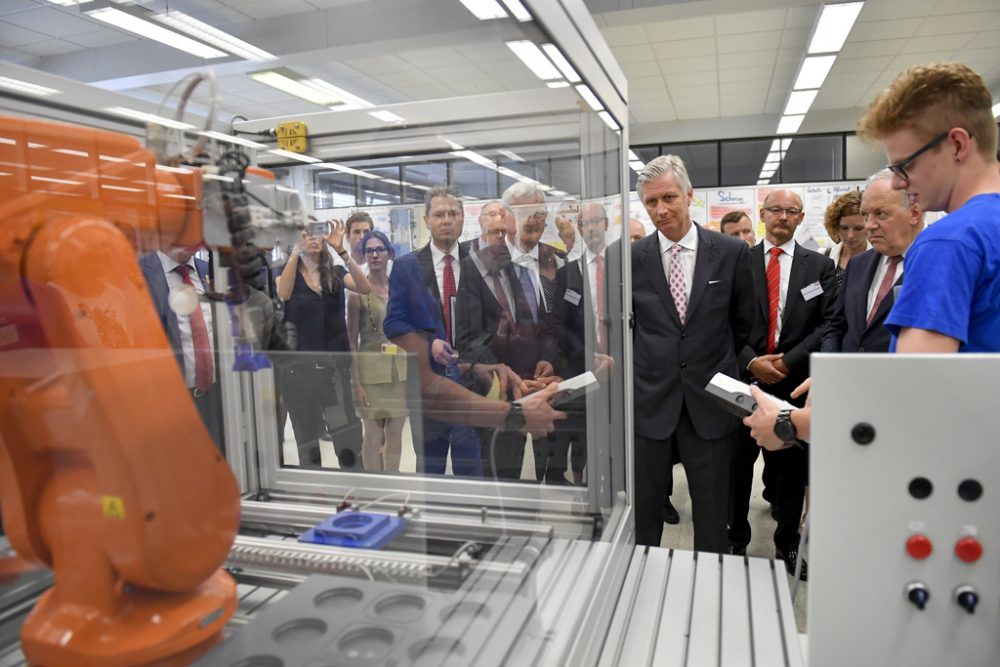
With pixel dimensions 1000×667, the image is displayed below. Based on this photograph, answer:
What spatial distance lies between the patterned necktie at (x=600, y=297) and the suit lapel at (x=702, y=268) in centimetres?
66

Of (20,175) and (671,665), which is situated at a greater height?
(20,175)

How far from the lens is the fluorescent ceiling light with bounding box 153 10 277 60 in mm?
630

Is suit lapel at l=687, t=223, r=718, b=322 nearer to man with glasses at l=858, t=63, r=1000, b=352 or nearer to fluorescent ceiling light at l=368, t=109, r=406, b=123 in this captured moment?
man with glasses at l=858, t=63, r=1000, b=352

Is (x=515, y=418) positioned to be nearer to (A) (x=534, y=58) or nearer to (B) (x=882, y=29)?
(A) (x=534, y=58)

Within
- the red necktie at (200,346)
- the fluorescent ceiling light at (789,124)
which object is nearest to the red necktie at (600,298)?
the red necktie at (200,346)

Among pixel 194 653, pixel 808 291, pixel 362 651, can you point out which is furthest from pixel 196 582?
pixel 808 291

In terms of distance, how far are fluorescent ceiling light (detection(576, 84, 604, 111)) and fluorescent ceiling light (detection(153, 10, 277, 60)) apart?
2.94ft

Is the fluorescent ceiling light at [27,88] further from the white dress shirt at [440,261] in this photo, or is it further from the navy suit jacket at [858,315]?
the navy suit jacket at [858,315]

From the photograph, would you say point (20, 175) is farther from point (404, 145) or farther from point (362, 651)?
point (404, 145)

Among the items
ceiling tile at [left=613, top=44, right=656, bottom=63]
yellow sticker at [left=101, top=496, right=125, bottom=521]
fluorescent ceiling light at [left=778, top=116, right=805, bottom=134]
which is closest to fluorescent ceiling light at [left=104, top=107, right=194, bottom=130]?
yellow sticker at [left=101, top=496, right=125, bottom=521]

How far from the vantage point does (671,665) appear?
1.28 m

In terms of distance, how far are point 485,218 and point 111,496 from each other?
42.0 inches

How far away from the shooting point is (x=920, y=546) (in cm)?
101

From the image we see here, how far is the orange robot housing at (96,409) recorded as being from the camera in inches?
23.7
